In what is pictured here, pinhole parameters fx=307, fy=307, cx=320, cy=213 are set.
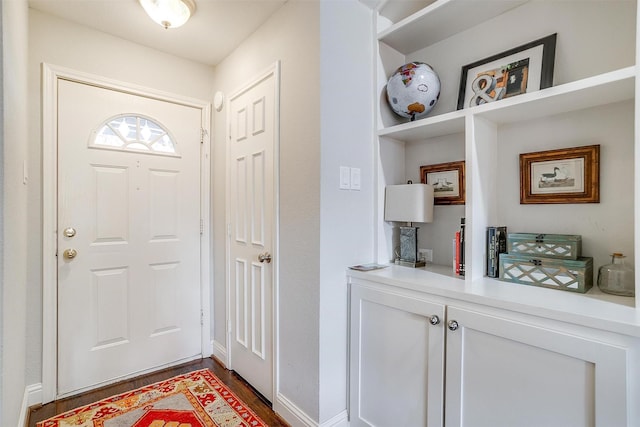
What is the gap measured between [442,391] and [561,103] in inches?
48.3

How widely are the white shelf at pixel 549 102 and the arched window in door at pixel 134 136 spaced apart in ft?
5.52

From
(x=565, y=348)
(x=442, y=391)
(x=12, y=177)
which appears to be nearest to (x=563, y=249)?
(x=565, y=348)

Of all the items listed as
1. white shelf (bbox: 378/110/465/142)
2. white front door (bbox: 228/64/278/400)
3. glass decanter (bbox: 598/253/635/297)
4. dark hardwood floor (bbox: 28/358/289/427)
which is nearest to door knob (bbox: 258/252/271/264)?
white front door (bbox: 228/64/278/400)

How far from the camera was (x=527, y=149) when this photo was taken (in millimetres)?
1420

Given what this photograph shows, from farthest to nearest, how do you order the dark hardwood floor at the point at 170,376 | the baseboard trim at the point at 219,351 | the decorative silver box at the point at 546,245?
1. the baseboard trim at the point at 219,351
2. the dark hardwood floor at the point at 170,376
3. the decorative silver box at the point at 546,245

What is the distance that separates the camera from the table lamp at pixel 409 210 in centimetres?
162

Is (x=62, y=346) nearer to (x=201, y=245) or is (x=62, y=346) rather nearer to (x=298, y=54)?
(x=201, y=245)

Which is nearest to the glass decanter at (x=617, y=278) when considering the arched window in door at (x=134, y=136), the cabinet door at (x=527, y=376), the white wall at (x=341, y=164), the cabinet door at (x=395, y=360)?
the cabinet door at (x=527, y=376)

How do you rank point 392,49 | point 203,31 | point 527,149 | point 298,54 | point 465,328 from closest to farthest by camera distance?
point 465,328
point 527,149
point 298,54
point 392,49
point 203,31

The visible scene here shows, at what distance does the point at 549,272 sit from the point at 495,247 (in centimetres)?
23

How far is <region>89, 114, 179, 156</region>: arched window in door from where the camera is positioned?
205 cm

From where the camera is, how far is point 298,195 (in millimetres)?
1626

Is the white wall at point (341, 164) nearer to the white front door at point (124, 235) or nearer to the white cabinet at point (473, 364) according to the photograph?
the white cabinet at point (473, 364)

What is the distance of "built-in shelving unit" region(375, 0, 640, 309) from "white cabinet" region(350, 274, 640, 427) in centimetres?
21
